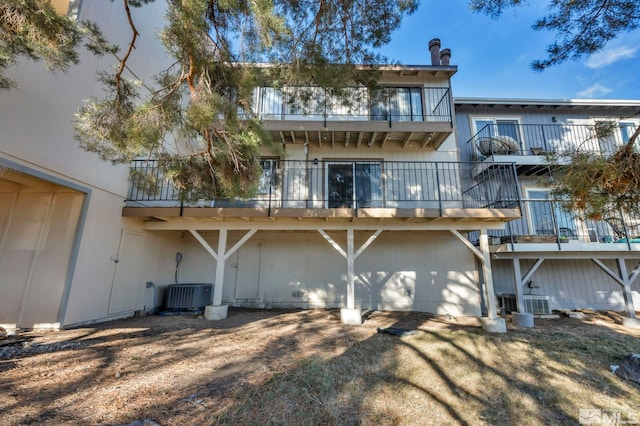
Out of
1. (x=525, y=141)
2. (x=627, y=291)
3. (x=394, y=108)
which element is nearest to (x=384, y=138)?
Answer: (x=394, y=108)

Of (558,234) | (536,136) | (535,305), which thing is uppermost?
(536,136)

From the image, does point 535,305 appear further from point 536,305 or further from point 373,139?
point 373,139

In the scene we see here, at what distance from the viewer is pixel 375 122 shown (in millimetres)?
7211

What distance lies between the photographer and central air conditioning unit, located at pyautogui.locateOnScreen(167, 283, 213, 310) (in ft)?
21.4

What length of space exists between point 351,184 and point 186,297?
4977 mm

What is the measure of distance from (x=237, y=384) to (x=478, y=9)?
5221 mm

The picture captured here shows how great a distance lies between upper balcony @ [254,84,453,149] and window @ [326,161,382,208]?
630mm

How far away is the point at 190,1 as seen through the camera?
8.89 feet

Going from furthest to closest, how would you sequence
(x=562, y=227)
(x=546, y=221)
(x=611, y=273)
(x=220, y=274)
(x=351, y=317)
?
(x=546, y=221) < (x=562, y=227) < (x=611, y=273) < (x=220, y=274) < (x=351, y=317)

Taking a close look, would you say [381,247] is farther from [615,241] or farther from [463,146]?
[615,241]

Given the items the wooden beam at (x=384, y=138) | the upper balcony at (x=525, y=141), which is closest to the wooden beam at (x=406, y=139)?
the wooden beam at (x=384, y=138)

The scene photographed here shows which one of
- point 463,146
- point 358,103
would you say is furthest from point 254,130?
point 463,146

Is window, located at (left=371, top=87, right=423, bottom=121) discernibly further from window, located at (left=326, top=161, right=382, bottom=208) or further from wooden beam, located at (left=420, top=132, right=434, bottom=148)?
window, located at (left=326, top=161, right=382, bottom=208)

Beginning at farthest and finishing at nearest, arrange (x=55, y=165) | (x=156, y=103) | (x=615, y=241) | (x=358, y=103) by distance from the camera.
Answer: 1. (x=615, y=241)
2. (x=358, y=103)
3. (x=55, y=165)
4. (x=156, y=103)
